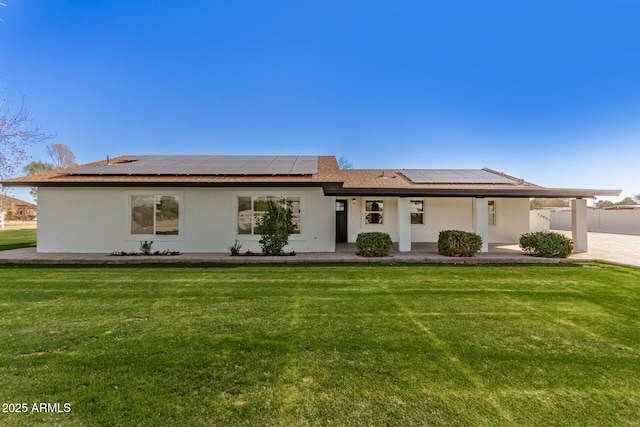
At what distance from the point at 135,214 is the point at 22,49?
8.25 meters

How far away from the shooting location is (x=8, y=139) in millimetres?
8102

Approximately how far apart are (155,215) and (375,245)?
813 cm

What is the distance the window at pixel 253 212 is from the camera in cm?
1045

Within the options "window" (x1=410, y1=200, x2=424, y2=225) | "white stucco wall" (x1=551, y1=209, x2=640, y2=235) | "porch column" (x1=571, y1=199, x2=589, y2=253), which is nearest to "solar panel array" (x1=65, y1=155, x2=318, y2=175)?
"window" (x1=410, y1=200, x2=424, y2=225)

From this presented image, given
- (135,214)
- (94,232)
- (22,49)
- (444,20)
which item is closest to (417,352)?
(135,214)

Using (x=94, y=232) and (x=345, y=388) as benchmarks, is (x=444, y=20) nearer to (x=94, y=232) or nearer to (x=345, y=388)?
(x=345, y=388)

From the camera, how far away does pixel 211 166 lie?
11.9 metres

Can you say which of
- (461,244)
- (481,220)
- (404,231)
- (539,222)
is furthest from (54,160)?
(539,222)

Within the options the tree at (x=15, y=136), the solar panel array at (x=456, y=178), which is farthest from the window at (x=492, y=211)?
the tree at (x=15, y=136)

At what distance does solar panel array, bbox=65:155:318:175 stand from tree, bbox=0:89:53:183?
2064 mm

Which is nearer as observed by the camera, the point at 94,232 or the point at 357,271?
the point at 357,271

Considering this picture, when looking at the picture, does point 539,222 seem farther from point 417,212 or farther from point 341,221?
point 341,221

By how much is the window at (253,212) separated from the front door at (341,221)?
3770mm

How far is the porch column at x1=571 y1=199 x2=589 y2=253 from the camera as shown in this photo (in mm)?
10719
